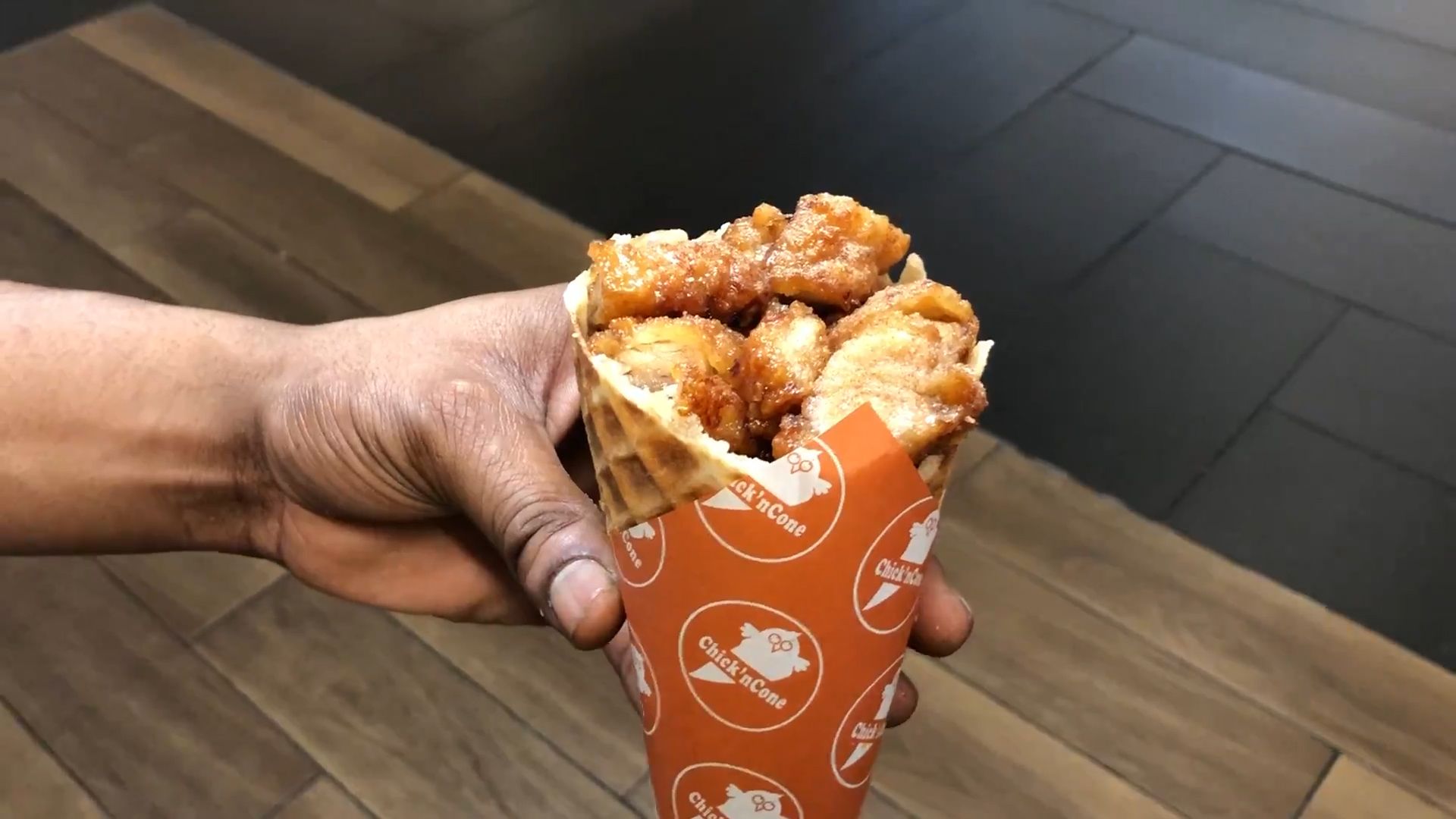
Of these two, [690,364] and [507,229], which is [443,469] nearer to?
[690,364]

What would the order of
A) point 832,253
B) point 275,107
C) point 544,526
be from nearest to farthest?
point 832,253 < point 544,526 < point 275,107

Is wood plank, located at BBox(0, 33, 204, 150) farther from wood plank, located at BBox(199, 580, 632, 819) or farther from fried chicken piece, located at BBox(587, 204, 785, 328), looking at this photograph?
fried chicken piece, located at BBox(587, 204, 785, 328)

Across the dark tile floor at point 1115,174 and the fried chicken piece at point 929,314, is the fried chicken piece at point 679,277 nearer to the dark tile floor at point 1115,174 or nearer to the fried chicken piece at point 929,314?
the fried chicken piece at point 929,314

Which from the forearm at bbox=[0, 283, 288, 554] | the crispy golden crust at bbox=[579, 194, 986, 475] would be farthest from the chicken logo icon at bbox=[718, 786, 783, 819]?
the forearm at bbox=[0, 283, 288, 554]

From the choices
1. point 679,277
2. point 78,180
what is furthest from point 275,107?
point 679,277

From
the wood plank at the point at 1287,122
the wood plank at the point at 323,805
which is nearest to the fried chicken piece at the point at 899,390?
the wood plank at the point at 323,805

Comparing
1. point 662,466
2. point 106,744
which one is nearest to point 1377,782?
point 662,466
